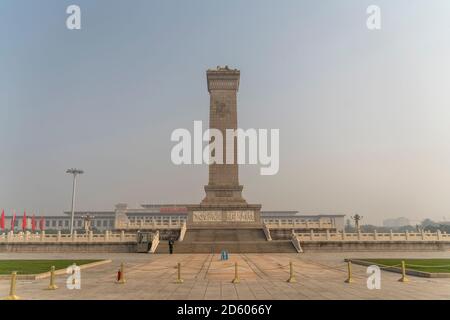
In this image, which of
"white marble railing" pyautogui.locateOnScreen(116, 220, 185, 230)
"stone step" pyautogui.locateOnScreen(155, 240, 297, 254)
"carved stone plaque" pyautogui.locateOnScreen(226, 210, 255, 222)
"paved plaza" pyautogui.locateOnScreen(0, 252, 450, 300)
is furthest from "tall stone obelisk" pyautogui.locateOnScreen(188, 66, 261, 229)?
"paved plaza" pyautogui.locateOnScreen(0, 252, 450, 300)

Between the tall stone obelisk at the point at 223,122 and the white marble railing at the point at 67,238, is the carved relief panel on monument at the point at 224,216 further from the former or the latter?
the white marble railing at the point at 67,238

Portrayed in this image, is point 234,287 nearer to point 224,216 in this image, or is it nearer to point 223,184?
point 224,216

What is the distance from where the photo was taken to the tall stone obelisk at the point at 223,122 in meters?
40.0

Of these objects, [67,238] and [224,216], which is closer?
[67,238]

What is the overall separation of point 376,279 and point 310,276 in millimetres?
2311

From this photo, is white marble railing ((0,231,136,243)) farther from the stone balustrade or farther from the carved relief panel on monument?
the stone balustrade

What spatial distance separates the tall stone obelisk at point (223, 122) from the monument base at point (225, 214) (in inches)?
32.7

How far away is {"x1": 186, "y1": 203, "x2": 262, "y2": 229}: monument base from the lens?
126 feet

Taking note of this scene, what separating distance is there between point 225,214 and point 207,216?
1.94 m

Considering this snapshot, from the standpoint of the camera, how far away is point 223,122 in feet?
139

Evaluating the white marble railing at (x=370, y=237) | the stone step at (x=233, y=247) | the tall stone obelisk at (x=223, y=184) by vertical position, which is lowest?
the stone step at (x=233, y=247)

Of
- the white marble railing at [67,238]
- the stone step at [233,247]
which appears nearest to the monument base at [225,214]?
the white marble railing at [67,238]

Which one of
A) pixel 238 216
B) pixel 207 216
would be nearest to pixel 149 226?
pixel 207 216
